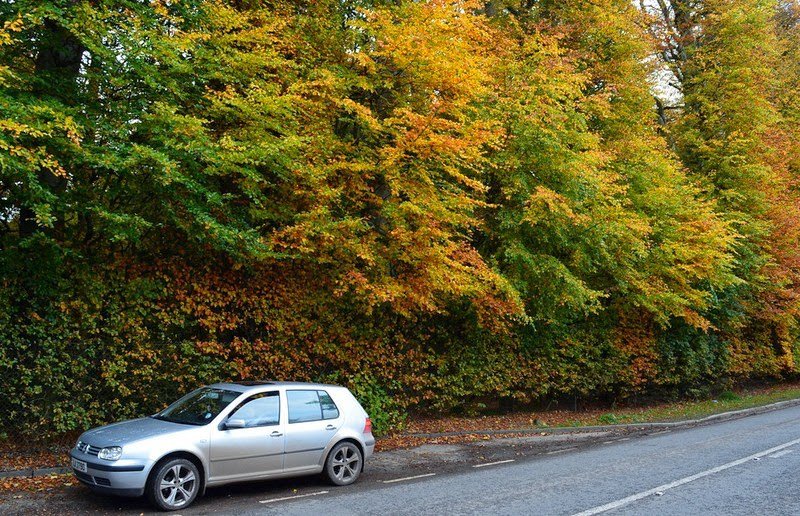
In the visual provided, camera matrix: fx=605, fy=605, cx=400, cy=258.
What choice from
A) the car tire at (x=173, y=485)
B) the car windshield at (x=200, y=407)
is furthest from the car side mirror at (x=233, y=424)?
the car tire at (x=173, y=485)

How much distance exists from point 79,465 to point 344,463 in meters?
3.66

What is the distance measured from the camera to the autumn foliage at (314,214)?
9.53m

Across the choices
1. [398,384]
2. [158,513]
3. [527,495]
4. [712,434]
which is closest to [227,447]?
[158,513]

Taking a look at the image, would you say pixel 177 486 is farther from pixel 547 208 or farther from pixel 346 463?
pixel 547 208

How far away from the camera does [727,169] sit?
2516 cm

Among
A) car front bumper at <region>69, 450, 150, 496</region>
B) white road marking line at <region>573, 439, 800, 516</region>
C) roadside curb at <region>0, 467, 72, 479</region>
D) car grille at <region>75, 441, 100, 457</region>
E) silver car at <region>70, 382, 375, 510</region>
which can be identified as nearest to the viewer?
car front bumper at <region>69, 450, 150, 496</region>

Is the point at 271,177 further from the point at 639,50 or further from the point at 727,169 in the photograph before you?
the point at 727,169

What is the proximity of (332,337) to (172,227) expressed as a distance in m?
4.08

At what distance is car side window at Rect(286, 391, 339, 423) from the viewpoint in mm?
9047

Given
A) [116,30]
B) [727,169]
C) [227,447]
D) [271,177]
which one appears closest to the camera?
[227,447]

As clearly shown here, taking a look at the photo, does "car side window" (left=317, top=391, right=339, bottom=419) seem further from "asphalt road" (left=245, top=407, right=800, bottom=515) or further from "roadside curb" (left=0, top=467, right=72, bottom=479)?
"roadside curb" (left=0, top=467, right=72, bottom=479)

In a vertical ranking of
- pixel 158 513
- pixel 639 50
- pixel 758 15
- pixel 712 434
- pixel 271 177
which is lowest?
pixel 712 434

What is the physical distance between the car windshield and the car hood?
0.22 meters

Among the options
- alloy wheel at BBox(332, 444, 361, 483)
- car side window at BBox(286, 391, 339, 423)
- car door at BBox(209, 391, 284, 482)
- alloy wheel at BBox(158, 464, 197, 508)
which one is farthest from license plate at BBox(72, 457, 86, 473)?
alloy wheel at BBox(332, 444, 361, 483)
